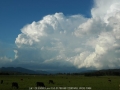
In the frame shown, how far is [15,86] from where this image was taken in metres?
46.5

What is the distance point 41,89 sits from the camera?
44312 millimetres

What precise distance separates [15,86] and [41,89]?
5.89 meters
